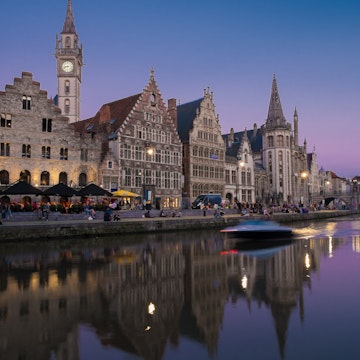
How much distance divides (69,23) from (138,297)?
272 ft

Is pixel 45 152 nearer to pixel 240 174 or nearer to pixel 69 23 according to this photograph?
pixel 240 174

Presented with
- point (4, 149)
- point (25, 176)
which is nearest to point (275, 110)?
point (25, 176)

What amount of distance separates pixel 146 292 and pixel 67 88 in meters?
75.0

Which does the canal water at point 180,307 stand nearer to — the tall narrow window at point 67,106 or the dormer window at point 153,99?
the dormer window at point 153,99

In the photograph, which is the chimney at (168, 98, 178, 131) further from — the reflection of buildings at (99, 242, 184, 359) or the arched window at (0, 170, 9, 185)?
the reflection of buildings at (99, 242, 184, 359)

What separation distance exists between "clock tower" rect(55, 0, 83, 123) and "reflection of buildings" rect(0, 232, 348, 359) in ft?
211

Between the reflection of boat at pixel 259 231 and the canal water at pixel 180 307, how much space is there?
8.91m

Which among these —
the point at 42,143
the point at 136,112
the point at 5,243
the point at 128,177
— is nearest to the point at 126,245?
the point at 5,243

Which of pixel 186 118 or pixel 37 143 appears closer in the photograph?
pixel 37 143

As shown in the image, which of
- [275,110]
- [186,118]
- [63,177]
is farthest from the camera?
[275,110]

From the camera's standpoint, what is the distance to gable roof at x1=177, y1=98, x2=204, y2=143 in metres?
62.1

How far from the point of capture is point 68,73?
80562 mm

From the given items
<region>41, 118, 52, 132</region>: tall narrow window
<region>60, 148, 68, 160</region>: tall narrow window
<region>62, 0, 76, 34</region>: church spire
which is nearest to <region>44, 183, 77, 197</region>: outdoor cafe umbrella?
<region>60, 148, 68, 160</region>: tall narrow window

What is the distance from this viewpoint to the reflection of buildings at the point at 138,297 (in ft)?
26.7
